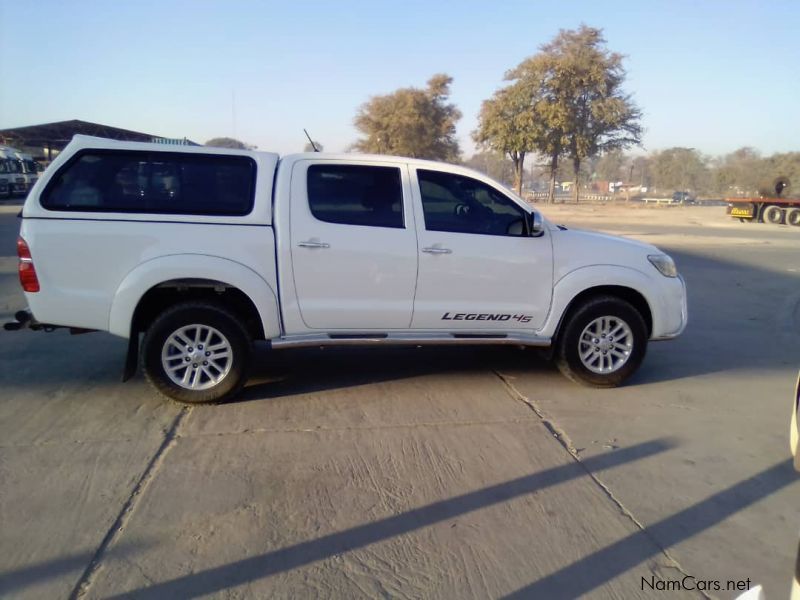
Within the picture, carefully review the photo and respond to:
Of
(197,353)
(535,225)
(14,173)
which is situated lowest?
(197,353)

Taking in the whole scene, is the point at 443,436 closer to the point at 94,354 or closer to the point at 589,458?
the point at 589,458

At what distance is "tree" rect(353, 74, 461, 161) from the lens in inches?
1836

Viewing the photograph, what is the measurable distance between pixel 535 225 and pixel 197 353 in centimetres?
302

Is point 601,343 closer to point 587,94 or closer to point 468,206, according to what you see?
point 468,206

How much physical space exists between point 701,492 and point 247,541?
2711 mm

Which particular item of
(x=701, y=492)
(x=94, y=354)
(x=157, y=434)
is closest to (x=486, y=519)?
(x=701, y=492)

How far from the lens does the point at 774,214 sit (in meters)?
31.3

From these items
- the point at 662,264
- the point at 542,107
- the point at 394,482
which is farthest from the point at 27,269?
the point at 542,107

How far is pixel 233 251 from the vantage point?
476cm

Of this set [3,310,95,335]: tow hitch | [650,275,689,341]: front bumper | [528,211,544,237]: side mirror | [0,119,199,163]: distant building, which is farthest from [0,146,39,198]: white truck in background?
[650,275,689,341]: front bumper

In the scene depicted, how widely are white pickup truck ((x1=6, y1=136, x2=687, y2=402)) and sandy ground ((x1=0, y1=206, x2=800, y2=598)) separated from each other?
529 mm

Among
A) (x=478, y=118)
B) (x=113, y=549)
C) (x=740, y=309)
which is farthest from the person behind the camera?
(x=478, y=118)

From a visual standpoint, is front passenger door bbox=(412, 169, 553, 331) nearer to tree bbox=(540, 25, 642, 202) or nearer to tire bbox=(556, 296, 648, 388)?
tire bbox=(556, 296, 648, 388)

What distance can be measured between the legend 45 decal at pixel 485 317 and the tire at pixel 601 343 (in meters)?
0.43
